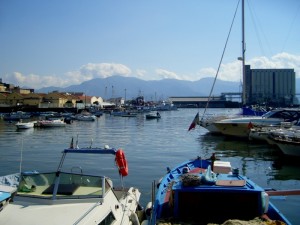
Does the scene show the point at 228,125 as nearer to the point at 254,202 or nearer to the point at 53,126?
the point at 254,202

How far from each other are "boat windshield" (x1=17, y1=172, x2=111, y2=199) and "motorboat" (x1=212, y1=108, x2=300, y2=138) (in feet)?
100

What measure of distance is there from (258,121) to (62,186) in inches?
1289

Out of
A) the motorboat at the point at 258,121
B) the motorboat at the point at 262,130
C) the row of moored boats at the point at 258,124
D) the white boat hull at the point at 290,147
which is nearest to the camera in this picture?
the white boat hull at the point at 290,147

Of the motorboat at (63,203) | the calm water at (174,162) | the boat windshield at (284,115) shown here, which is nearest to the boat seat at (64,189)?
the motorboat at (63,203)

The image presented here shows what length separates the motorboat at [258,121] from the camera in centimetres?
3975

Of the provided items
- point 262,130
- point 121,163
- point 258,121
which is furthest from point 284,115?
point 121,163

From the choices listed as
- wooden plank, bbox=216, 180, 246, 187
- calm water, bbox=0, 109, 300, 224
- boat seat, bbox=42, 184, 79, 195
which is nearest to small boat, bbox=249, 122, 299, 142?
calm water, bbox=0, 109, 300, 224

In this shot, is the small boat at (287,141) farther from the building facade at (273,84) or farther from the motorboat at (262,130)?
the building facade at (273,84)

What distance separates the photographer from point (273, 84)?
179 m

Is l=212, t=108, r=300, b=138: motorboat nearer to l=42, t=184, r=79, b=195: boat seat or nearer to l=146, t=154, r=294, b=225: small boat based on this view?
l=146, t=154, r=294, b=225: small boat

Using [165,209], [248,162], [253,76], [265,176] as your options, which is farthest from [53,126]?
[253,76]

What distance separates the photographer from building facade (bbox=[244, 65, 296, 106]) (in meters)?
171

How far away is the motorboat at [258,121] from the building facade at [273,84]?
12847cm

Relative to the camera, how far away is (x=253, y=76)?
173 meters
